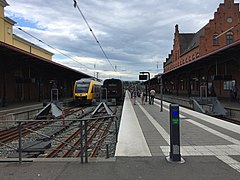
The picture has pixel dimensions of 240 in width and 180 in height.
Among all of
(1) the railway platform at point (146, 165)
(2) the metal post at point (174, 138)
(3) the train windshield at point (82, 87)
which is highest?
(3) the train windshield at point (82, 87)

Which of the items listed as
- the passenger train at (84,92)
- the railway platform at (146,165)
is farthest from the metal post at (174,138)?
the passenger train at (84,92)

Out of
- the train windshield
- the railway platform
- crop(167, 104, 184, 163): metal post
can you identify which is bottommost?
the railway platform

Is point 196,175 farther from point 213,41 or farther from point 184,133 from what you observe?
point 213,41

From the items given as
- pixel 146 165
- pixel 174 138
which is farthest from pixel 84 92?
pixel 146 165

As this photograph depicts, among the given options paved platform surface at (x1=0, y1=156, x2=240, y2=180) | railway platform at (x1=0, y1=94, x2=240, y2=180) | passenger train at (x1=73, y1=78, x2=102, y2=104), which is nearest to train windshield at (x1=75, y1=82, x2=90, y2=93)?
passenger train at (x1=73, y1=78, x2=102, y2=104)

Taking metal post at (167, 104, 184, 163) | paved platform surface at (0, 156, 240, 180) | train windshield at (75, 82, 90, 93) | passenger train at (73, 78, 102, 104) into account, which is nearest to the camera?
paved platform surface at (0, 156, 240, 180)

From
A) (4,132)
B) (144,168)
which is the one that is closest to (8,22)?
(4,132)

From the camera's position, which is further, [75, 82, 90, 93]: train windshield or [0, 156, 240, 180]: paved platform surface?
[75, 82, 90, 93]: train windshield

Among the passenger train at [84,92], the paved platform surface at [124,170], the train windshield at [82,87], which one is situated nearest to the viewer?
the paved platform surface at [124,170]

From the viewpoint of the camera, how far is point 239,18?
171ft

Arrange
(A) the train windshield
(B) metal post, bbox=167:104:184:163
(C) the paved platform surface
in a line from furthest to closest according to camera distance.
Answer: (A) the train windshield < (B) metal post, bbox=167:104:184:163 < (C) the paved platform surface

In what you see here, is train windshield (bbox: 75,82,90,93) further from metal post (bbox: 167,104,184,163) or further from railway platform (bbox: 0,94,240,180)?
metal post (bbox: 167,104,184,163)

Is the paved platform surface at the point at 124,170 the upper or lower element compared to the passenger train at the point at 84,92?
lower

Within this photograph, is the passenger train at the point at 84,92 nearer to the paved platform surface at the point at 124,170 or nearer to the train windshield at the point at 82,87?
the train windshield at the point at 82,87
